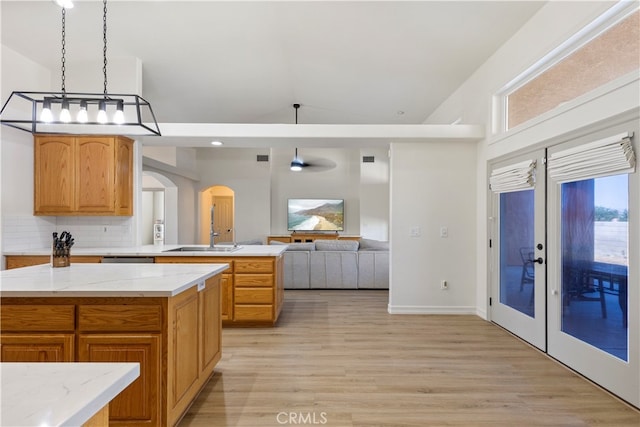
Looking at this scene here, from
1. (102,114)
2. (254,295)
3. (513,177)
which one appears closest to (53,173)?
(102,114)

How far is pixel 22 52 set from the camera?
369 centimetres

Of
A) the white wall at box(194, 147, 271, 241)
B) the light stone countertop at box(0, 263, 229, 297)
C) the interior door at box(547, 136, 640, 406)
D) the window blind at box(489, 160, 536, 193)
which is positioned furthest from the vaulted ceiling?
the white wall at box(194, 147, 271, 241)

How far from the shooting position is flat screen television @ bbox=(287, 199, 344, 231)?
370 inches

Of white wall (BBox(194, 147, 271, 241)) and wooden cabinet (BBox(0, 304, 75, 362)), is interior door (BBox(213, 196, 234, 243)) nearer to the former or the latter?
white wall (BBox(194, 147, 271, 241))

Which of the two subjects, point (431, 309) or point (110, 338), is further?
point (431, 309)

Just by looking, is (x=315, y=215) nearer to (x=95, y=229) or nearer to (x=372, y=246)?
(x=372, y=246)

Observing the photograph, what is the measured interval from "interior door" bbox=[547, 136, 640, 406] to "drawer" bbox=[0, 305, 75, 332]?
350cm

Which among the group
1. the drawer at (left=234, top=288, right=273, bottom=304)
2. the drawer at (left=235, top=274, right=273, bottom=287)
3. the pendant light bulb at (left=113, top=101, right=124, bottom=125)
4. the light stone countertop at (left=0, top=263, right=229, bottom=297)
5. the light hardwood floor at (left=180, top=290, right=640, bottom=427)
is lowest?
the light hardwood floor at (left=180, top=290, right=640, bottom=427)

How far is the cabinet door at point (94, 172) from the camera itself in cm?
385

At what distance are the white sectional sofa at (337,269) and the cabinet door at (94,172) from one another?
9.19 feet

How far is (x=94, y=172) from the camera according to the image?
3.86 m

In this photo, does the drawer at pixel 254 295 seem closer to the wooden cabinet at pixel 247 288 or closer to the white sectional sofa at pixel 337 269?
the wooden cabinet at pixel 247 288

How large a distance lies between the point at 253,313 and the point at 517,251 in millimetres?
2997

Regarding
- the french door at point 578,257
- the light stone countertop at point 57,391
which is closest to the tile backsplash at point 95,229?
the light stone countertop at point 57,391
